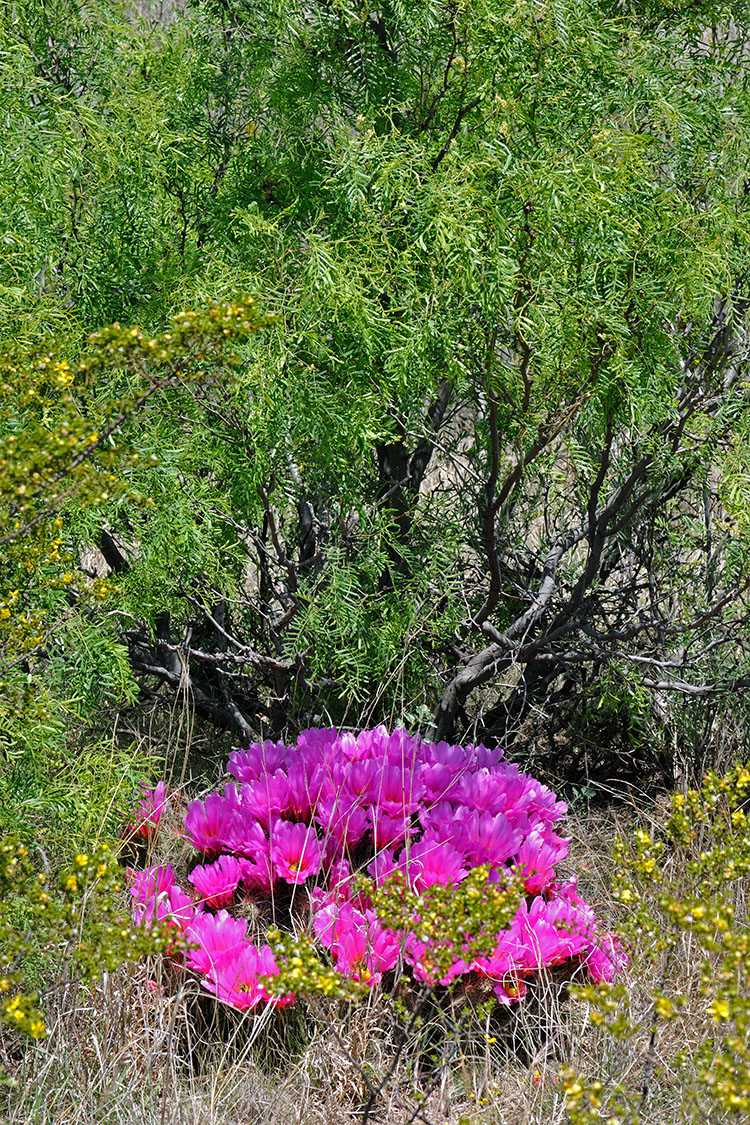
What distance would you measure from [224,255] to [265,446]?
60 centimetres

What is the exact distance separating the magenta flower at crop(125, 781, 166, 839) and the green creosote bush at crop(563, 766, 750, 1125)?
3.48 feet

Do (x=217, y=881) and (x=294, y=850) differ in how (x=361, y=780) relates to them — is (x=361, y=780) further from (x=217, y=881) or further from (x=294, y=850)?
(x=217, y=881)

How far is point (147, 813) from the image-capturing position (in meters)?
2.63

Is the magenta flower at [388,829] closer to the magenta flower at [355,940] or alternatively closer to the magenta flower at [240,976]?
the magenta flower at [355,940]

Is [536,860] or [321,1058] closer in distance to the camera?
[321,1058]

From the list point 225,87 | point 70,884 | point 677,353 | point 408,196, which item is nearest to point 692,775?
point 677,353

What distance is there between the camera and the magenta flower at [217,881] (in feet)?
7.76

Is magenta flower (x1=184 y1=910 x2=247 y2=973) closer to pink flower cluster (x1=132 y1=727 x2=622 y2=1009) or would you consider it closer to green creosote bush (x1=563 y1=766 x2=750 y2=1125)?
pink flower cluster (x1=132 y1=727 x2=622 y2=1009)

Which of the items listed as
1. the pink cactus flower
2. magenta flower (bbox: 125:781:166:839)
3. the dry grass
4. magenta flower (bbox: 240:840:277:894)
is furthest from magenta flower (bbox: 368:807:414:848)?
magenta flower (bbox: 125:781:166:839)

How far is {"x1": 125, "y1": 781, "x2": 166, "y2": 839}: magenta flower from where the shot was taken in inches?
101

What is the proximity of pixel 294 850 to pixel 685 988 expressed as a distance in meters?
0.84

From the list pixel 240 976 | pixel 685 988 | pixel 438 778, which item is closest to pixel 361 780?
pixel 438 778

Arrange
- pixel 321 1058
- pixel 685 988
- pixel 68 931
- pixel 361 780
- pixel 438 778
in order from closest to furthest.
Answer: pixel 68 931 < pixel 321 1058 < pixel 685 988 < pixel 361 780 < pixel 438 778

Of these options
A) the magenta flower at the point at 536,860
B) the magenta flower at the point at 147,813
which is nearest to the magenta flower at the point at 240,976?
the magenta flower at the point at 147,813
